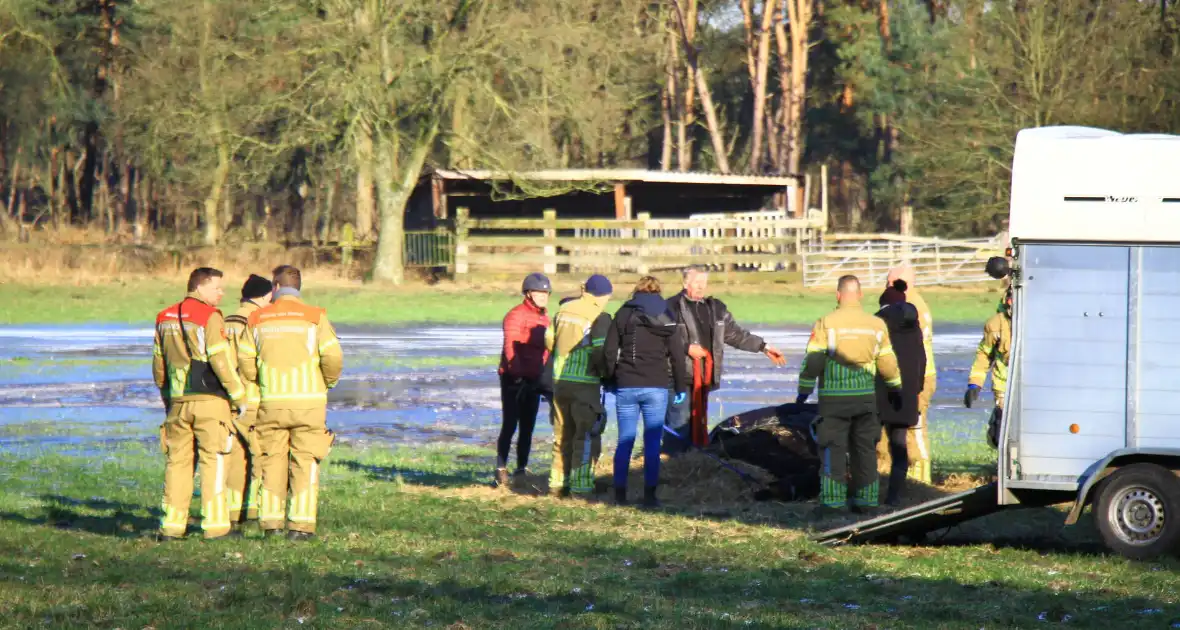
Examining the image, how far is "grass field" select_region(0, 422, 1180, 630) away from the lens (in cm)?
761

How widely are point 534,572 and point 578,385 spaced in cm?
365

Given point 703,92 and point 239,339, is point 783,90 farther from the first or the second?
point 239,339

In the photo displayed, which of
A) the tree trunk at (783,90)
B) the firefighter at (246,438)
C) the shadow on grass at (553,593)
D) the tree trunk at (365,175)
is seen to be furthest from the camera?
the tree trunk at (783,90)

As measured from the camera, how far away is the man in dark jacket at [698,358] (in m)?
13.6

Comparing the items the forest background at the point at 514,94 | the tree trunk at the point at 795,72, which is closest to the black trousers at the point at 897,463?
the forest background at the point at 514,94

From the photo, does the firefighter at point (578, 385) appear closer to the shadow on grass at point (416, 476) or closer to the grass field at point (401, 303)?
the shadow on grass at point (416, 476)

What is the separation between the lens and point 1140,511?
375 inches

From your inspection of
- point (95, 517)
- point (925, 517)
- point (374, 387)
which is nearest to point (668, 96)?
point (374, 387)

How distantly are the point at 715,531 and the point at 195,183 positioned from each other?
4799 cm

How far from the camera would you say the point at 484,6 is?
132ft

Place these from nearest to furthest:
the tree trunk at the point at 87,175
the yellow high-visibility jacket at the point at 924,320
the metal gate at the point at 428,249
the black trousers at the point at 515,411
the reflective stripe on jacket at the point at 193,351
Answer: the reflective stripe on jacket at the point at 193,351
the yellow high-visibility jacket at the point at 924,320
the black trousers at the point at 515,411
the metal gate at the point at 428,249
the tree trunk at the point at 87,175

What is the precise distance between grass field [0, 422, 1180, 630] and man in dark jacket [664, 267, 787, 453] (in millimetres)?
1650

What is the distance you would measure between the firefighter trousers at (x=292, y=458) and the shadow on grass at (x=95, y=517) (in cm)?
95

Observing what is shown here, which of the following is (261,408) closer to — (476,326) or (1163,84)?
(476,326)
